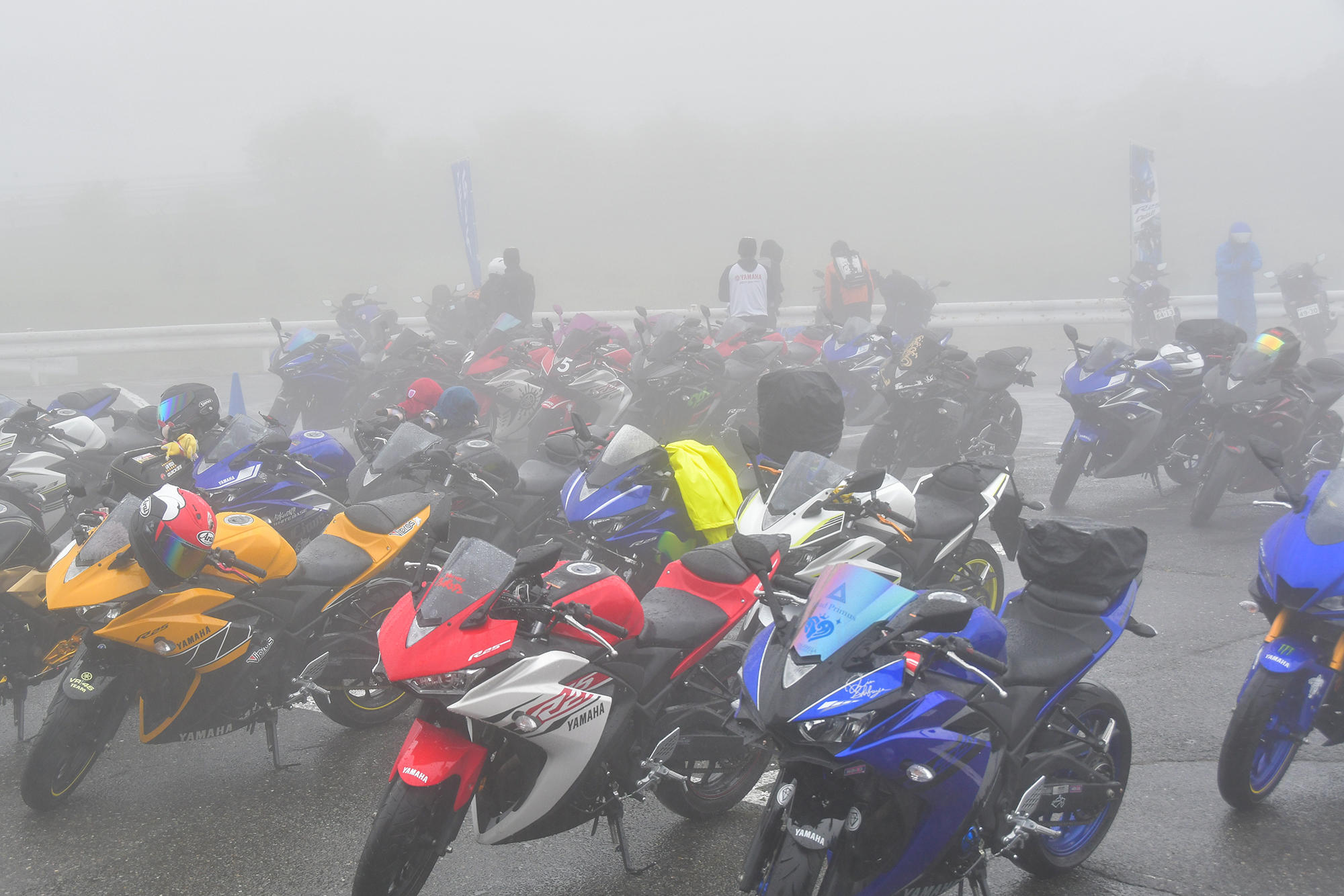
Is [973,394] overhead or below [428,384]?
below

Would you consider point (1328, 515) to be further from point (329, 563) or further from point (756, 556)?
point (329, 563)

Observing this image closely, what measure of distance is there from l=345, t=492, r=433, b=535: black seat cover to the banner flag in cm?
1542

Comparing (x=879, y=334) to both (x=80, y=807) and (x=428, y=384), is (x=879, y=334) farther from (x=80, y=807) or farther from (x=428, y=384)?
(x=80, y=807)

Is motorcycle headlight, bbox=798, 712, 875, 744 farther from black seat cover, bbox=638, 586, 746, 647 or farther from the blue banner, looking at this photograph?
the blue banner

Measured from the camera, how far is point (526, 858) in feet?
12.1

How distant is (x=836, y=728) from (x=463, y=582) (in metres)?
1.26

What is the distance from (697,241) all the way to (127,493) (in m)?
31.2

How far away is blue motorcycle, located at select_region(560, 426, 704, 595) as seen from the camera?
5254 millimetres

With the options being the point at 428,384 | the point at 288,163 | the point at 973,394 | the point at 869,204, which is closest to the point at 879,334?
the point at 973,394

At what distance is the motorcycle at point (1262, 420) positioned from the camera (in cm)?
709

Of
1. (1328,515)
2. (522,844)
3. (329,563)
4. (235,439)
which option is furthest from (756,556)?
(235,439)

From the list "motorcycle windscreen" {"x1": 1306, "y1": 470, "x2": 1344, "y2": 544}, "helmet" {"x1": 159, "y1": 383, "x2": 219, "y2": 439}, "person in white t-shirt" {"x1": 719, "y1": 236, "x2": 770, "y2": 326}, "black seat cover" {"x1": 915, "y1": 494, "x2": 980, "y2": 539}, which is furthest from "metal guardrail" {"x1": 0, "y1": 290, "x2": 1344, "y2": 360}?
"motorcycle windscreen" {"x1": 1306, "y1": 470, "x2": 1344, "y2": 544}

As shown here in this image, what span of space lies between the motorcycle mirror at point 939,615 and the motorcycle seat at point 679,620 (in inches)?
45.2

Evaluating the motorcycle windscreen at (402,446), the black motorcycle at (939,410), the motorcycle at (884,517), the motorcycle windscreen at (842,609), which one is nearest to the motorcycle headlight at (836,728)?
the motorcycle windscreen at (842,609)
